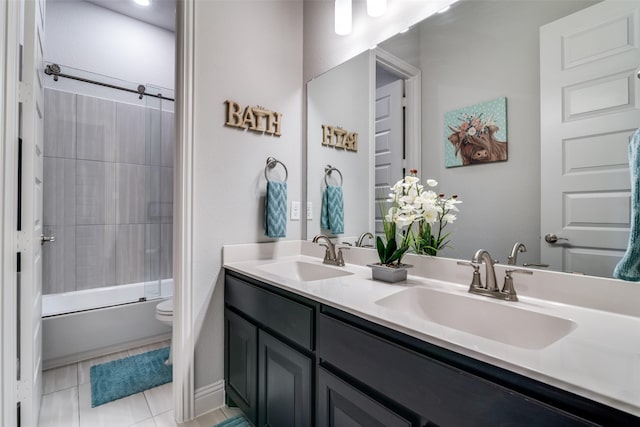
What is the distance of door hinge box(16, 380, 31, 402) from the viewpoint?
132 cm

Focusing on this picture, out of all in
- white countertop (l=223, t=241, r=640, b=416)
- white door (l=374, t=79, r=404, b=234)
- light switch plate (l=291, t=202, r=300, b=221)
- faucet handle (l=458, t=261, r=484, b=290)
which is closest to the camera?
white countertop (l=223, t=241, r=640, b=416)

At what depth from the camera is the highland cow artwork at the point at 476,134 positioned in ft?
3.72

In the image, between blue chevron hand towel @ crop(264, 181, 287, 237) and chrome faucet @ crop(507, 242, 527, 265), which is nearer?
chrome faucet @ crop(507, 242, 527, 265)

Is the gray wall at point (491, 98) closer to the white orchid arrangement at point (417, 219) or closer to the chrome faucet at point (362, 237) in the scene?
the white orchid arrangement at point (417, 219)

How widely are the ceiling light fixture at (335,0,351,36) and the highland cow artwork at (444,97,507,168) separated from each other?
→ 0.79 metres

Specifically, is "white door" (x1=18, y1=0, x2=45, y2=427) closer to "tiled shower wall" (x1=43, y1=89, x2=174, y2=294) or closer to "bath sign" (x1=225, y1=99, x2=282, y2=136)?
"bath sign" (x1=225, y1=99, x2=282, y2=136)

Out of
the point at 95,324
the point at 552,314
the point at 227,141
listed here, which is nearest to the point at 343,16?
the point at 227,141

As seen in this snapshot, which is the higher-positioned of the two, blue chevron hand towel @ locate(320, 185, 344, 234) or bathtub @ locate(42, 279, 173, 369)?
blue chevron hand towel @ locate(320, 185, 344, 234)

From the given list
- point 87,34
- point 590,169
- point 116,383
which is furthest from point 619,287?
point 87,34

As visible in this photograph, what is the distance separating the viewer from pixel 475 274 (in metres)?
1.06

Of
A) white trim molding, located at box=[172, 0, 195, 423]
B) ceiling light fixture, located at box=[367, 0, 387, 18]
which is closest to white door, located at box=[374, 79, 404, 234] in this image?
ceiling light fixture, located at box=[367, 0, 387, 18]

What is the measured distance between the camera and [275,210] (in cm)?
176

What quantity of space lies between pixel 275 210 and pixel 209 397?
3.49 feet

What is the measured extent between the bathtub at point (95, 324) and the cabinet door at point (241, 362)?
44.1 inches
